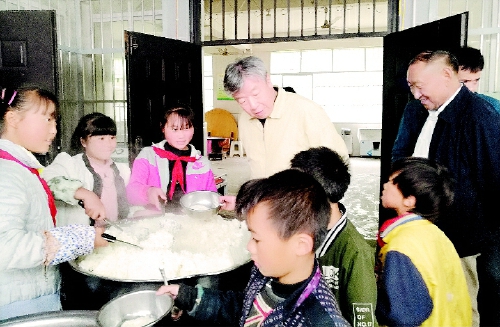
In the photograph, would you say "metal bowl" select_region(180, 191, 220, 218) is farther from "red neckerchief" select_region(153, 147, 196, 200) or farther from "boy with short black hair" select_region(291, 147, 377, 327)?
"boy with short black hair" select_region(291, 147, 377, 327)

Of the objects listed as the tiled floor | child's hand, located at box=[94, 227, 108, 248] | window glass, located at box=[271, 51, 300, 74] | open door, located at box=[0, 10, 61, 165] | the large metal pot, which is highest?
window glass, located at box=[271, 51, 300, 74]

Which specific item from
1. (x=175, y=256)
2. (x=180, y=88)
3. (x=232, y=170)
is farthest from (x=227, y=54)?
(x=175, y=256)

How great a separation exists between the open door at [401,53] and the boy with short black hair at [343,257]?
194cm

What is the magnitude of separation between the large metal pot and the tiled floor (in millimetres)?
3288

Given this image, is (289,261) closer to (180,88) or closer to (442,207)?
(442,207)

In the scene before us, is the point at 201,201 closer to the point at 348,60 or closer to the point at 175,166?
the point at 175,166

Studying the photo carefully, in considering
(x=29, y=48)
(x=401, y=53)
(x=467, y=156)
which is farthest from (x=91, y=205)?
(x=401, y=53)

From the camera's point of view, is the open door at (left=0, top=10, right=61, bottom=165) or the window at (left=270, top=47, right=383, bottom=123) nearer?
the open door at (left=0, top=10, right=61, bottom=165)

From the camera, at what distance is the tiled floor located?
485cm

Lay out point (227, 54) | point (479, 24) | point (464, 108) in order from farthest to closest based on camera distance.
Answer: point (227, 54) → point (479, 24) → point (464, 108)

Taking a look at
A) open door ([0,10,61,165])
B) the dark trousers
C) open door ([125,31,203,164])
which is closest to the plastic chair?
open door ([125,31,203,164])

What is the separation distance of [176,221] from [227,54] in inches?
351

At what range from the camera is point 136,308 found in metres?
1.20

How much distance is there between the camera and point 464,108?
7.33 feet
